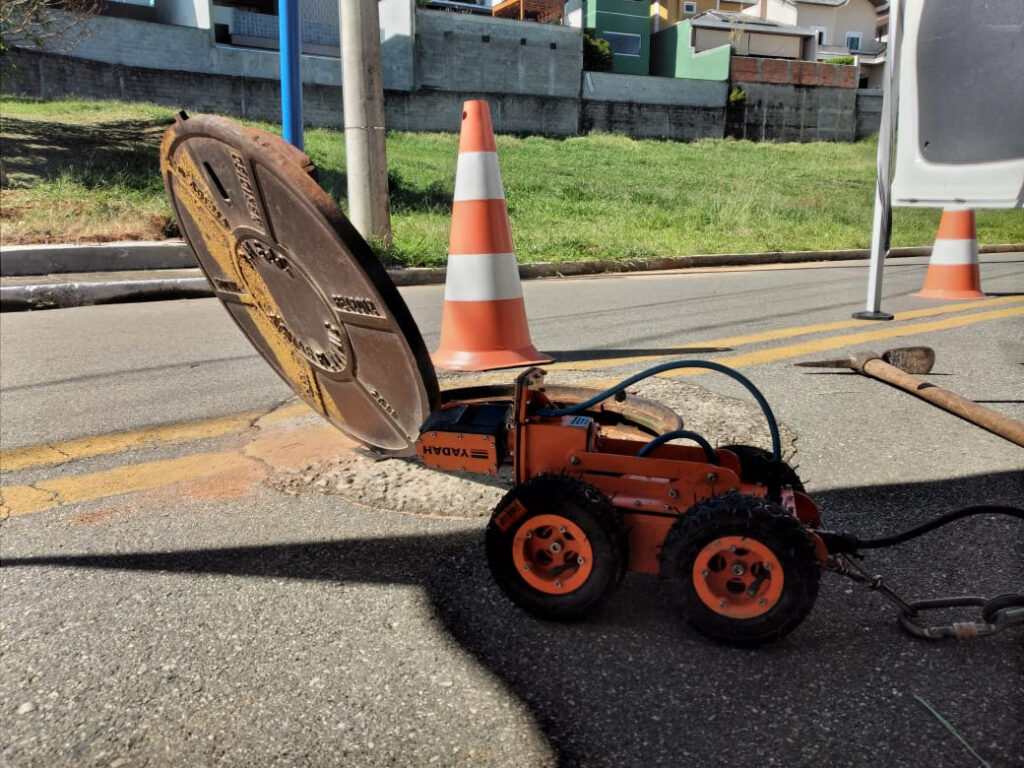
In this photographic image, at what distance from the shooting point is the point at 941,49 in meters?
3.08

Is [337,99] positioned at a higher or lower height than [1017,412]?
higher

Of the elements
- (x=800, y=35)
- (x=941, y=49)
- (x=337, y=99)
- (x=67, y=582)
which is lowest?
(x=67, y=582)

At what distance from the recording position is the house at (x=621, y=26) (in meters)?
44.8

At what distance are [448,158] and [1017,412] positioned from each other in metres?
20.9

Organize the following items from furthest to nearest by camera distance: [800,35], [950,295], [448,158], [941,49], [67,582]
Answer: [800,35]
[448,158]
[950,295]
[941,49]
[67,582]

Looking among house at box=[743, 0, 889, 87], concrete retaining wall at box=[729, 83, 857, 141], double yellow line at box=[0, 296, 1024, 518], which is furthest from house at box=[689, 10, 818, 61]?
double yellow line at box=[0, 296, 1024, 518]

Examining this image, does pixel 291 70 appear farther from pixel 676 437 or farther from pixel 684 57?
pixel 684 57

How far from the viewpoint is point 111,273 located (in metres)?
7.66

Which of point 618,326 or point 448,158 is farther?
point 448,158

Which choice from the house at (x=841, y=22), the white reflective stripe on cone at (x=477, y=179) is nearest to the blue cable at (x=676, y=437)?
the white reflective stripe on cone at (x=477, y=179)

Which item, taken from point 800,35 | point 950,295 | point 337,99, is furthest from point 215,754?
point 800,35

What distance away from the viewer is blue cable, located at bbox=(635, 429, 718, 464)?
6.40 ft

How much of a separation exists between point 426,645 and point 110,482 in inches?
60.4

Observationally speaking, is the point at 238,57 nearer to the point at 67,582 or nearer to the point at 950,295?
the point at 950,295
